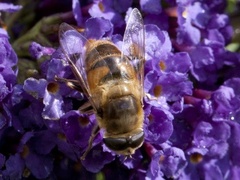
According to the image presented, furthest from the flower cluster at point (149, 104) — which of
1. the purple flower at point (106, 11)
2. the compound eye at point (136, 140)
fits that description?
the compound eye at point (136, 140)

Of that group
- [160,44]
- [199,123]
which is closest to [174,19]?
[160,44]

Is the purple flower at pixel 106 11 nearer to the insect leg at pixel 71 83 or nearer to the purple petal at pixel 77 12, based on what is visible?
the purple petal at pixel 77 12

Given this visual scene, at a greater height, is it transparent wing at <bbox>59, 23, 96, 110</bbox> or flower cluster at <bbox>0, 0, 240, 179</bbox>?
transparent wing at <bbox>59, 23, 96, 110</bbox>

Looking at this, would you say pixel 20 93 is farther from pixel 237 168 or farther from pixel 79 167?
pixel 237 168

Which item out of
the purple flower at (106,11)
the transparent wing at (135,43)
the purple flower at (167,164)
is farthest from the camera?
the purple flower at (106,11)

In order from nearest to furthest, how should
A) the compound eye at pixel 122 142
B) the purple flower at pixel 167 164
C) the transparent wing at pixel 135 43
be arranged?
1. the compound eye at pixel 122 142
2. the transparent wing at pixel 135 43
3. the purple flower at pixel 167 164

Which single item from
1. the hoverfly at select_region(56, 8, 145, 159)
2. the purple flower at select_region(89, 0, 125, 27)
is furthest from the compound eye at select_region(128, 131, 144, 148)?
the purple flower at select_region(89, 0, 125, 27)

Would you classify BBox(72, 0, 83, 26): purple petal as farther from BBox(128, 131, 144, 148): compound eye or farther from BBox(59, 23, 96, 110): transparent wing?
BBox(128, 131, 144, 148): compound eye
